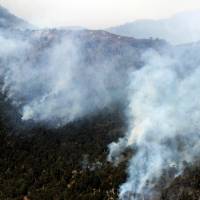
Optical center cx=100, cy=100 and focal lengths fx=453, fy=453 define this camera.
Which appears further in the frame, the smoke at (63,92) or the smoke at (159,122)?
the smoke at (63,92)

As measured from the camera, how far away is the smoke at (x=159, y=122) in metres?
111

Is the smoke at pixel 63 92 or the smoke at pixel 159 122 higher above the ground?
the smoke at pixel 63 92

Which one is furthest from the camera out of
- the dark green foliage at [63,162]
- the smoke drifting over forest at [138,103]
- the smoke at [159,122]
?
the smoke drifting over forest at [138,103]

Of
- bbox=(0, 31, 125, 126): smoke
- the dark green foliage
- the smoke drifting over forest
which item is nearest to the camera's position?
the dark green foliage

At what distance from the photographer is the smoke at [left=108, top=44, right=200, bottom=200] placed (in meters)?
111

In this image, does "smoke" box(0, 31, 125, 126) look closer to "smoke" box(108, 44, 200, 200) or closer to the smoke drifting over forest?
the smoke drifting over forest

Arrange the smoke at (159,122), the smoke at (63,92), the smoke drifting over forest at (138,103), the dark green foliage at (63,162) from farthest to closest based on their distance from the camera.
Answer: the smoke at (63,92) < the smoke drifting over forest at (138,103) < the dark green foliage at (63,162) < the smoke at (159,122)

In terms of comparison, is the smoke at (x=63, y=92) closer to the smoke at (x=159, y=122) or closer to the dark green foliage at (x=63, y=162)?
the dark green foliage at (x=63, y=162)

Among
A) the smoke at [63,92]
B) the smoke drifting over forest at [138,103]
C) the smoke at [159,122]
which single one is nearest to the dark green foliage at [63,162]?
the smoke drifting over forest at [138,103]

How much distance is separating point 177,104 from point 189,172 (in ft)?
145

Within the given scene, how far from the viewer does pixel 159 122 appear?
5281 inches

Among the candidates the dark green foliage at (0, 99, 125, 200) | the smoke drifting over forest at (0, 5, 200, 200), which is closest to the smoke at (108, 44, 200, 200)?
the smoke drifting over forest at (0, 5, 200, 200)

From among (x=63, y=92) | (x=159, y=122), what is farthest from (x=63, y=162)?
(x=63, y=92)

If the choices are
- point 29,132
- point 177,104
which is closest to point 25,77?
point 29,132
